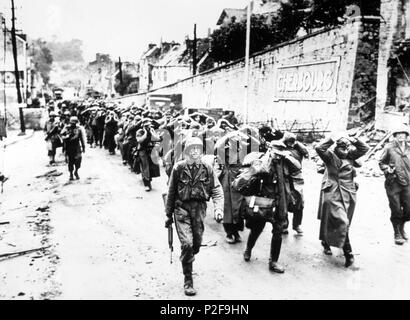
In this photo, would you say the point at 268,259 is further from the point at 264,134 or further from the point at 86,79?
the point at 86,79

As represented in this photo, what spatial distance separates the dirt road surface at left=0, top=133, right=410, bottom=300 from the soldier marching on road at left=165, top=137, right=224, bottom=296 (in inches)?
19.0

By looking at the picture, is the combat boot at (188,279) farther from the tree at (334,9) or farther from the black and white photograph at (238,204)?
the tree at (334,9)

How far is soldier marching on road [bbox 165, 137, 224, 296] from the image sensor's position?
18.3ft

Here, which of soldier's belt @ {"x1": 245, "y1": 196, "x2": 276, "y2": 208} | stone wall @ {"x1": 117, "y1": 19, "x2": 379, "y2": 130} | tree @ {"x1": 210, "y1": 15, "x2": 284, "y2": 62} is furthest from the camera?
tree @ {"x1": 210, "y1": 15, "x2": 284, "y2": 62}

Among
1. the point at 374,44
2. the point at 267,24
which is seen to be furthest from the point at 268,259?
the point at 267,24

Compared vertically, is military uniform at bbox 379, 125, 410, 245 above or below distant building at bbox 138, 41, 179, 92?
below

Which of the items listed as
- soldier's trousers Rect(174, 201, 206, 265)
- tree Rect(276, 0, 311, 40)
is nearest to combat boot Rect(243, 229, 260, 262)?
soldier's trousers Rect(174, 201, 206, 265)

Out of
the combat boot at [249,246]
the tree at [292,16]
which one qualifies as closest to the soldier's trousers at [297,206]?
the combat boot at [249,246]

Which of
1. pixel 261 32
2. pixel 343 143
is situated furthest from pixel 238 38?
pixel 343 143

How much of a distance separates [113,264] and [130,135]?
699 centimetres

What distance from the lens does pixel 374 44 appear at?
55.8 ft

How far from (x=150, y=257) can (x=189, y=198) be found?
5.47ft

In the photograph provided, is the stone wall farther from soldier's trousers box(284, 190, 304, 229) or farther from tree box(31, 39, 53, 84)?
tree box(31, 39, 53, 84)

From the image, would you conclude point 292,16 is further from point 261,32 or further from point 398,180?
point 398,180
